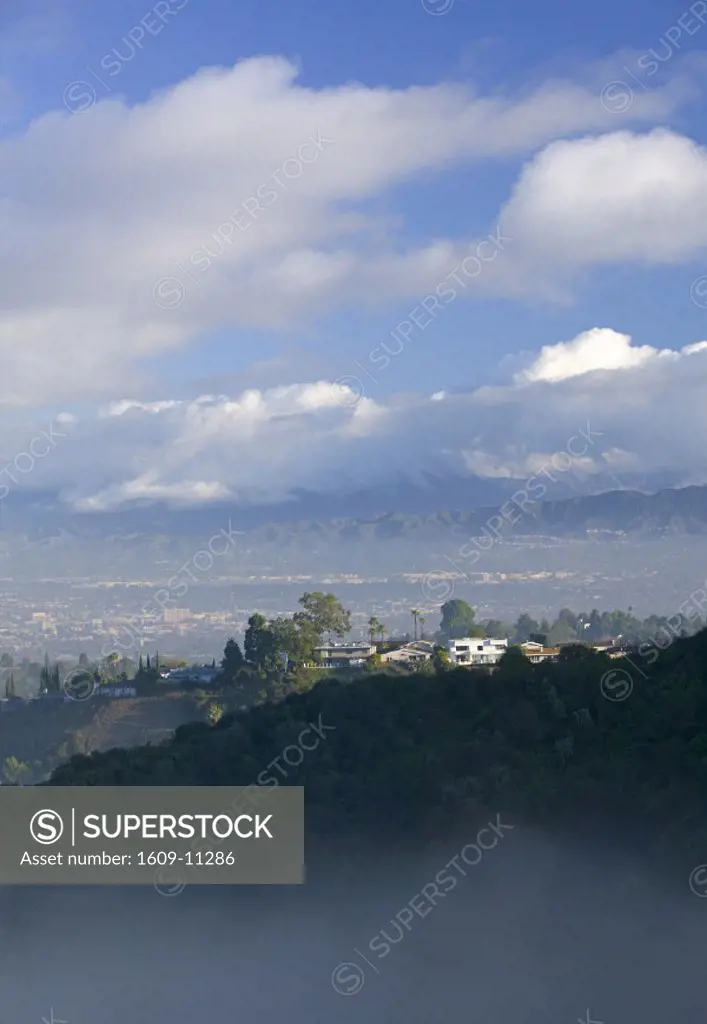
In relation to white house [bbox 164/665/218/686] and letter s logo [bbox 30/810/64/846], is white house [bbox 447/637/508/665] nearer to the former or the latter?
white house [bbox 164/665/218/686]

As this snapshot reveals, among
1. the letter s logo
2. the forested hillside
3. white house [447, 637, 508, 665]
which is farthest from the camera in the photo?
white house [447, 637, 508, 665]

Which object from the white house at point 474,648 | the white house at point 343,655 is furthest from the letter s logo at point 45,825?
the white house at point 474,648

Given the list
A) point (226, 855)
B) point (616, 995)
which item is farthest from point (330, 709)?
point (616, 995)

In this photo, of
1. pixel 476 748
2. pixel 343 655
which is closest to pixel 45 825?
pixel 476 748

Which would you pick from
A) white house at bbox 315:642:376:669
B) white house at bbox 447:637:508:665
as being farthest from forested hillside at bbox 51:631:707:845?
white house at bbox 447:637:508:665

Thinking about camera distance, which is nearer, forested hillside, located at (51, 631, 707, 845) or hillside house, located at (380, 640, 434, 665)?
forested hillside, located at (51, 631, 707, 845)

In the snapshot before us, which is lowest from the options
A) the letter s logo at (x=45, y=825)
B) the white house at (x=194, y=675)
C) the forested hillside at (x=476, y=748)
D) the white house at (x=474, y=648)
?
the letter s logo at (x=45, y=825)

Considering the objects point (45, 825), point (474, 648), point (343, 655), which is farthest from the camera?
point (474, 648)

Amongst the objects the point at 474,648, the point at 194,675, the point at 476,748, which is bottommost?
the point at 476,748

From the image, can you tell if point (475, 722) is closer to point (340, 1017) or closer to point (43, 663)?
point (340, 1017)

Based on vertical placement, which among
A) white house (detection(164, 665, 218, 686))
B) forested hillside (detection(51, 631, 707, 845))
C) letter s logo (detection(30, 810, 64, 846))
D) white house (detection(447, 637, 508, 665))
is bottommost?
letter s logo (detection(30, 810, 64, 846))

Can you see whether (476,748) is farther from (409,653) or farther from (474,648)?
(474,648)

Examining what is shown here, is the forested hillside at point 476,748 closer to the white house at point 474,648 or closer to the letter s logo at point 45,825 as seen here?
the letter s logo at point 45,825

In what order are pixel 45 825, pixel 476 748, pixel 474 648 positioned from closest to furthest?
pixel 476 748 < pixel 45 825 < pixel 474 648
